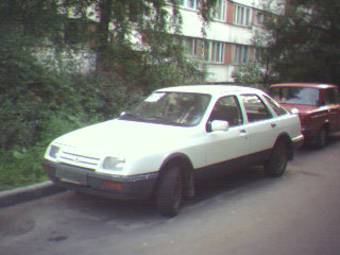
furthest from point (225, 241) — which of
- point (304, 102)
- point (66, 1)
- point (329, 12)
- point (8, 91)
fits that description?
point (329, 12)

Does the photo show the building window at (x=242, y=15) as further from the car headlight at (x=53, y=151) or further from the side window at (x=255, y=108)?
the car headlight at (x=53, y=151)

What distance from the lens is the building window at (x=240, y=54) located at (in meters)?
40.1

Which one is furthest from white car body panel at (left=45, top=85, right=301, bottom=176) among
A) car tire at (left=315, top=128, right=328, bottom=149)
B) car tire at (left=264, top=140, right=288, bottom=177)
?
car tire at (left=315, top=128, right=328, bottom=149)

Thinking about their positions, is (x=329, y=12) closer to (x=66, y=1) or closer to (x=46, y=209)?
(x=66, y=1)

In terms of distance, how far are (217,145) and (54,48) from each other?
619 centimetres

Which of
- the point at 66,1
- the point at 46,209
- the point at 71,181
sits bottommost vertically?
the point at 46,209

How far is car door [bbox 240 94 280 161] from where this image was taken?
26.2ft

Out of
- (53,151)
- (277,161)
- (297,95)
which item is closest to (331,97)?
(297,95)

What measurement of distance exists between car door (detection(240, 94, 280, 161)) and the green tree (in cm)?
1357

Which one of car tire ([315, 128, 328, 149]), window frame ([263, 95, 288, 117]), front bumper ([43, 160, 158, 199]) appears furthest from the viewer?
car tire ([315, 128, 328, 149])

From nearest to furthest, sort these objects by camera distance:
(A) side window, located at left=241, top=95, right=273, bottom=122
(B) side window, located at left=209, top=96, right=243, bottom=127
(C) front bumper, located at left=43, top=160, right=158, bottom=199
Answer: (C) front bumper, located at left=43, top=160, right=158, bottom=199, (B) side window, located at left=209, top=96, right=243, bottom=127, (A) side window, located at left=241, top=95, right=273, bottom=122

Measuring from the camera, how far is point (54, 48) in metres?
12.0

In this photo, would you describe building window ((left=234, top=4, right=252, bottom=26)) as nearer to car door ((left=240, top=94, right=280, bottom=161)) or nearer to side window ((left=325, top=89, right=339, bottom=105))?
side window ((left=325, top=89, right=339, bottom=105))

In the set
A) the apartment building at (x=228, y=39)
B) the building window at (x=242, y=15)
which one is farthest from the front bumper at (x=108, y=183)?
the building window at (x=242, y=15)
